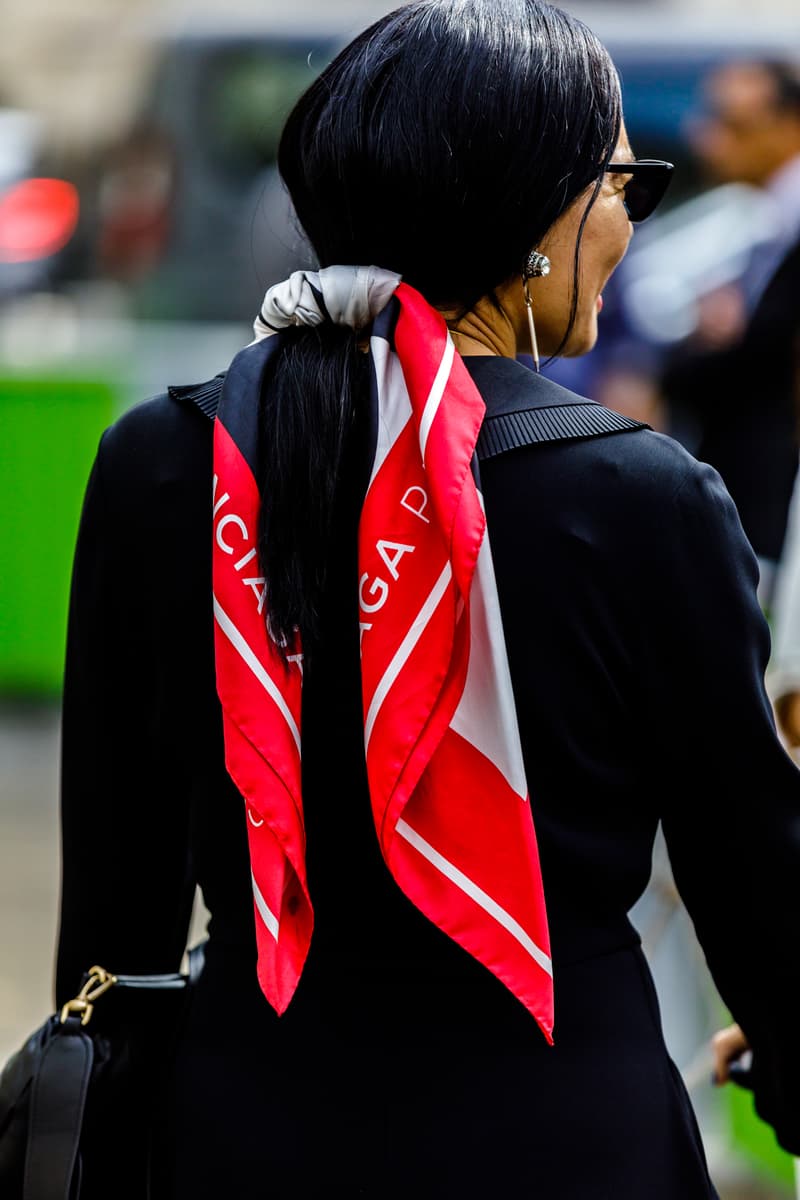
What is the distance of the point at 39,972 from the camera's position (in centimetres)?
428

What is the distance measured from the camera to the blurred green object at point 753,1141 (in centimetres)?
306

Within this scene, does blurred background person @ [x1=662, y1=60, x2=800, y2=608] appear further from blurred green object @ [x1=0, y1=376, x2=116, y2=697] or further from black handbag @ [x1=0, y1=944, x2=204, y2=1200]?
blurred green object @ [x1=0, y1=376, x2=116, y2=697]

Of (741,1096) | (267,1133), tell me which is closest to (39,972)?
(741,1096)

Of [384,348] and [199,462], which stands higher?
[384,348]

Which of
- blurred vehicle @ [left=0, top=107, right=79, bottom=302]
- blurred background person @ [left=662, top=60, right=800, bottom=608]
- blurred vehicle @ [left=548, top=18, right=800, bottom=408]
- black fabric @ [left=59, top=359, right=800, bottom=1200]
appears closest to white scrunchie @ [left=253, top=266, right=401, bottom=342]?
black fabric @ [left=59, top=359, right=800, bottom=1200]

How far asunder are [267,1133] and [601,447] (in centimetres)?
66

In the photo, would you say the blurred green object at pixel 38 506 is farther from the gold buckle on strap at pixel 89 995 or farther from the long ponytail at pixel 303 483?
the long ponytail at pixel 303 483

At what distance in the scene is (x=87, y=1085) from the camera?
1.52 meters

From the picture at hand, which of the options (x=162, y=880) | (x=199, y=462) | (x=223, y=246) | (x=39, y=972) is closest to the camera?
(x=199, y=462)

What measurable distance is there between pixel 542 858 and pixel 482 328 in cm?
48

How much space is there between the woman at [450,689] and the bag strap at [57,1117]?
0.29 feet

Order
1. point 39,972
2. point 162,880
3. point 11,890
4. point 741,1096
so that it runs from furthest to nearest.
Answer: point 11,890 < point 39,972 < point 741,1096 < point 162,880

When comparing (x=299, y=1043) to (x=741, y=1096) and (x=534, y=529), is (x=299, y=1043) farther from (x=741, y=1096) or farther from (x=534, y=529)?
(x=741, y=1096)

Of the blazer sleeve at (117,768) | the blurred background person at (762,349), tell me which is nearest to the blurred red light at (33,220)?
the blurred background person at (762,349)
